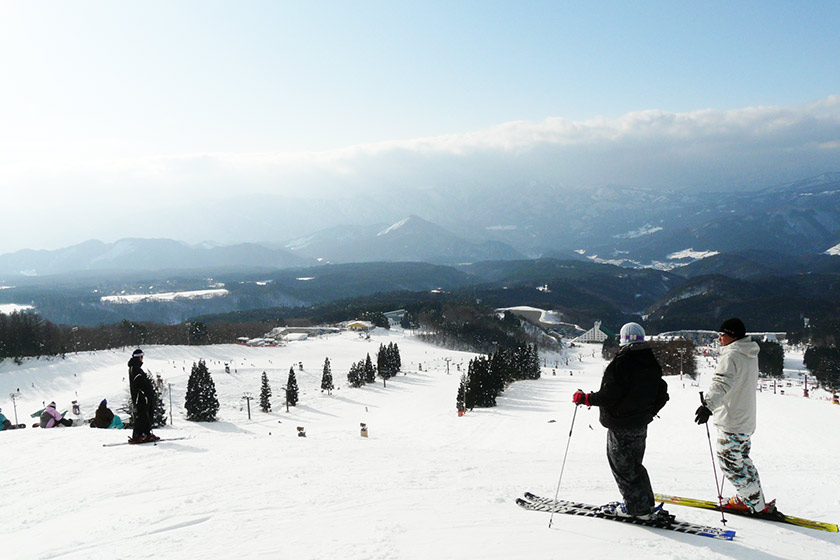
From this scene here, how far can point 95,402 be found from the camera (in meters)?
43.1

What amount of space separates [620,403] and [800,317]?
571 feet

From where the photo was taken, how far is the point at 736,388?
579 cm

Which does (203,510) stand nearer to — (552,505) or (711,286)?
(552,505)

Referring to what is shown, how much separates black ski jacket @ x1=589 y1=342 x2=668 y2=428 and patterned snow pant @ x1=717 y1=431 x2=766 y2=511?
1.41 m

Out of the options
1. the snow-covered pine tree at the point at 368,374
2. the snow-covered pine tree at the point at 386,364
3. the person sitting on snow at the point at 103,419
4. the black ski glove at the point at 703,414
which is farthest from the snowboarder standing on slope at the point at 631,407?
the snow-covered pine tree at the point at 368,374

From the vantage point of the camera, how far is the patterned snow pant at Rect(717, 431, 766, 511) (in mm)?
5898

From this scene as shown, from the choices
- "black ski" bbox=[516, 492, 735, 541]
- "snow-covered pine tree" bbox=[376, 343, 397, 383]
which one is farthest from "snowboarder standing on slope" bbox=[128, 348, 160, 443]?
"snow-covered pine tree" bbox=[376, 343, 397, 383]

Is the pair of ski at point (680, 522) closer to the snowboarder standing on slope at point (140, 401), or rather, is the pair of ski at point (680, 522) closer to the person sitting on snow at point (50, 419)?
the snowboarder standing on slope at point (140, 401)

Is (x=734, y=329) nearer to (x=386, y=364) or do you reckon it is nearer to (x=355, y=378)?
(x=355, y=378)

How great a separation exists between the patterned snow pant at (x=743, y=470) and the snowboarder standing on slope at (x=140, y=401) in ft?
37.1

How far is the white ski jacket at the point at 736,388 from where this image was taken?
18.7ft

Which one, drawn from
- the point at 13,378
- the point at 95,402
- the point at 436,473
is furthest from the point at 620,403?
the point at 13,378

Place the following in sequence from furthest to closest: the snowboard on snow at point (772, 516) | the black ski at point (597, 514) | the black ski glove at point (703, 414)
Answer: the black ski glove at point (703, 414) → the snowboard on snow at point (772, 516) → the black ski at point (597, 514)

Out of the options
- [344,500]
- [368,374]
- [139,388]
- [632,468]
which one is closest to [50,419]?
[139,388]
